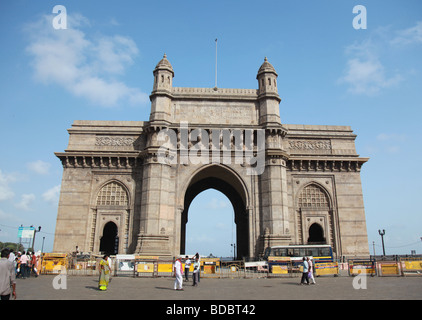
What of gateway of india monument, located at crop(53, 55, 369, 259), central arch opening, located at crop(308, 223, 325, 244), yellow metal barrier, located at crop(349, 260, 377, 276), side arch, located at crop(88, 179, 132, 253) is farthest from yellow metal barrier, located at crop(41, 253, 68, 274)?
central arch opening, located at crop(308, 223, 325, 244)

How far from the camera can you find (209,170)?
3097cm

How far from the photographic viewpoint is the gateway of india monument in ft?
91.6

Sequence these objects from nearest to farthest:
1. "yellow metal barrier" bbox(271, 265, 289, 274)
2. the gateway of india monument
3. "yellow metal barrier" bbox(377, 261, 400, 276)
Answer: "yellow metal barrier" bbox(377, 261, 400, 276) < "yellow metal barrier" bbox(271, 265, 289, 274) < the gateway of india monument

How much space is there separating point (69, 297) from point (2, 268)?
441 cm

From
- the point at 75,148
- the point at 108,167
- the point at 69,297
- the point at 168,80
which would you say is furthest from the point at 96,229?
the point at 69,297

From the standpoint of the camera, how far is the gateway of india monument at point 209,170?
27.9m

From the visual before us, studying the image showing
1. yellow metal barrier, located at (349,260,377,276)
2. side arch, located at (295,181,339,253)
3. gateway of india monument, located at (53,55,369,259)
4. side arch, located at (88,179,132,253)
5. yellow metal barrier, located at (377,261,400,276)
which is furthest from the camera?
side arch, located at (295,181,339,253)

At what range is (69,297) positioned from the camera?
11.6m

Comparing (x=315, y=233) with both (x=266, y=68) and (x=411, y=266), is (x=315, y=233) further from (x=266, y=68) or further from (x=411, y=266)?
(x=266, y=68)

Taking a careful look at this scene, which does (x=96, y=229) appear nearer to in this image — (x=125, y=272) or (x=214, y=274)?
(x=125, y=272)

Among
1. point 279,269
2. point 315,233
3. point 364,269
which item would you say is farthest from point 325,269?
point 315,233

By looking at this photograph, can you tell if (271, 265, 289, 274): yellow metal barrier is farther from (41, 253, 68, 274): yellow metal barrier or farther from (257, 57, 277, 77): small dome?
(257, 57, 277, 77): small dome

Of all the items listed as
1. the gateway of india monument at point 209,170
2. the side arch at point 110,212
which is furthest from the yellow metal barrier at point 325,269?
the side arch at point 110,212

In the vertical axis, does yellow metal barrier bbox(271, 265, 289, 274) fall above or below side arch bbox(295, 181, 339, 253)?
below
